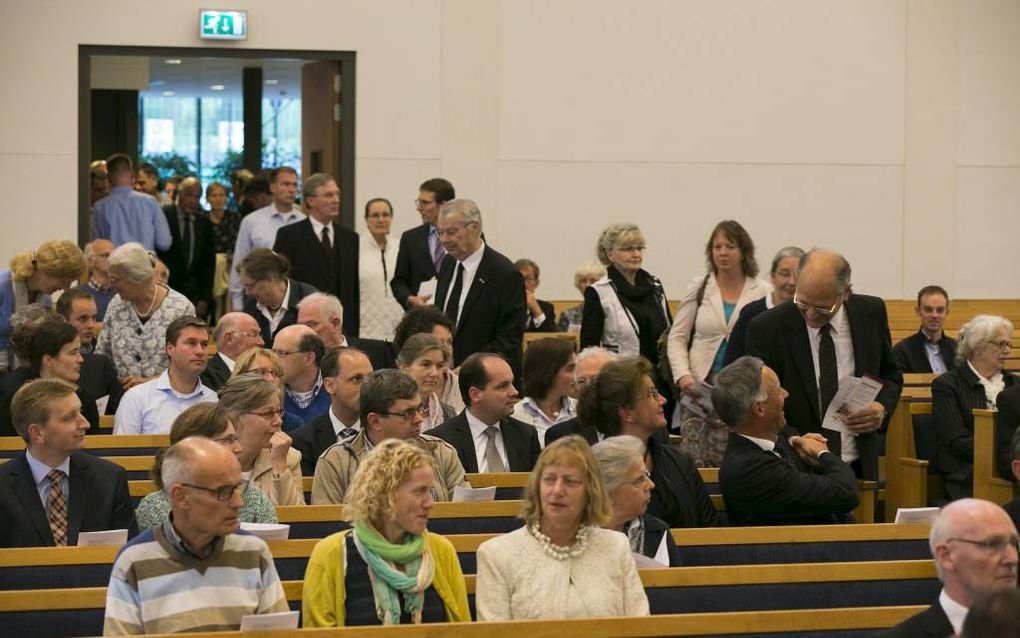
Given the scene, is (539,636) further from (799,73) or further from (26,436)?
(799,73)

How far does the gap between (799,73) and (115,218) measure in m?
5.28

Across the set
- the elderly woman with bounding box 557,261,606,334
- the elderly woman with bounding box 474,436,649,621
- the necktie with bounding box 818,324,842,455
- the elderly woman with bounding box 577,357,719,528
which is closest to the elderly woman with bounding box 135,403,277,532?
the elderly woman with bounding box 474,436,649,621

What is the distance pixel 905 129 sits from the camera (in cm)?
1309

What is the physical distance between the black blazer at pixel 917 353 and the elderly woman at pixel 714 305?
9.18 feet

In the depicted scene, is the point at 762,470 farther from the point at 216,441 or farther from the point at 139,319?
the point at 139,319

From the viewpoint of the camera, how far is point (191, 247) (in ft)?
44.3

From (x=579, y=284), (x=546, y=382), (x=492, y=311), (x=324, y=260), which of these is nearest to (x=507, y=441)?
(x=546, y=382)

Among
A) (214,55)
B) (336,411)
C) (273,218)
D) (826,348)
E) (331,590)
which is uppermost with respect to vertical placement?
(214,55)

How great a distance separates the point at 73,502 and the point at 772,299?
3.70 metres

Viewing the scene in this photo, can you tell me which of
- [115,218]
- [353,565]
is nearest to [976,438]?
[353,565]

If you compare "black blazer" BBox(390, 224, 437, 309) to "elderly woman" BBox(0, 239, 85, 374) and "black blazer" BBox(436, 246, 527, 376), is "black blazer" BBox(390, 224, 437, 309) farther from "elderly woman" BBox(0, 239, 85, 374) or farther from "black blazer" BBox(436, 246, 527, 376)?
"elderly woman" BBox(0, 239, 85, 374)

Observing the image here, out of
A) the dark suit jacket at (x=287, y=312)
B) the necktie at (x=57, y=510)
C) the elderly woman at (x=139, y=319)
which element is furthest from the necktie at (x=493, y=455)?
the elderly woman at (x=139, y=319)

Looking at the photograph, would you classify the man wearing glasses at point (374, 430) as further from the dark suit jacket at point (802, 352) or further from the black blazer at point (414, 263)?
the black blazer at point (414, 263)

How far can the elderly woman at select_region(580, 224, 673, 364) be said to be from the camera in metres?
8.80
